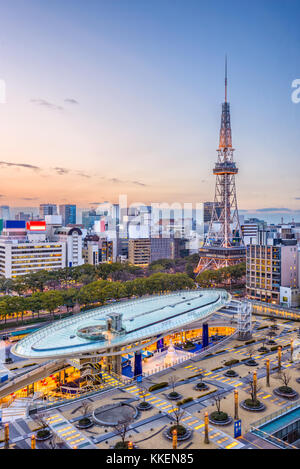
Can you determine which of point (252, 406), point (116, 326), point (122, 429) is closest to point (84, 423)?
point (122, 429)

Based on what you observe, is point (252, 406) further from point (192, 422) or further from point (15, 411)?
point (15, 411)

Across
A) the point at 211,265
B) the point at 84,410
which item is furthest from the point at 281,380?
the point at 211,265

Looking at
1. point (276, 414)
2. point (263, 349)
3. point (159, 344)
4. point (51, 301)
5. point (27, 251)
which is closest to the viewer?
point (276, 414)

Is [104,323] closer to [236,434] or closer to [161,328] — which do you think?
[161,328]

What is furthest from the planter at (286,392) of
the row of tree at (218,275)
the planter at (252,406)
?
the row of tree at (218,275)

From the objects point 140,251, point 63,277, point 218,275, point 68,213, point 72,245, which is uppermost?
point 68,213

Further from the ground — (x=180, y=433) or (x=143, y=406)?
(x=180, y=433)

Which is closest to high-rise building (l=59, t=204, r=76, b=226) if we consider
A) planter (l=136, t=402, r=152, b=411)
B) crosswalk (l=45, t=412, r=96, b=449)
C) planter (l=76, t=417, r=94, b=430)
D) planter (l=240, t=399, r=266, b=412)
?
planter (l=136, t=402, r=152, b=411)
